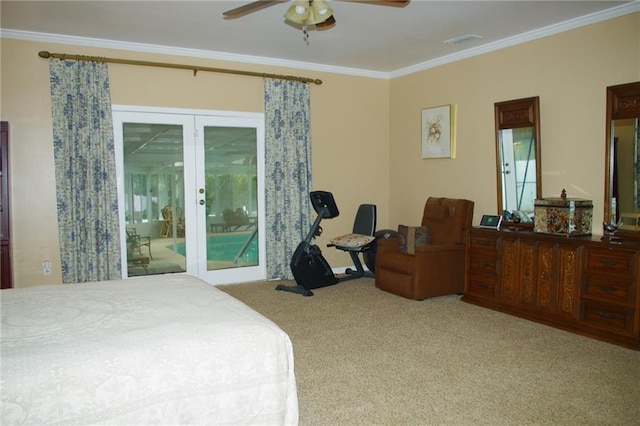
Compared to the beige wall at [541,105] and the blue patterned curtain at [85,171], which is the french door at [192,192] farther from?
the beige wall at [541,105]

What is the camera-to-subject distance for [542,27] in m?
4.38

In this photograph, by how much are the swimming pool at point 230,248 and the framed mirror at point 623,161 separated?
3.78m

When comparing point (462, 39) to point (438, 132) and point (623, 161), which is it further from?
point (623, 161)

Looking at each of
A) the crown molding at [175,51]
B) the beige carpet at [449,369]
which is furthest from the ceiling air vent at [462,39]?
the beige carpet at [449,369]

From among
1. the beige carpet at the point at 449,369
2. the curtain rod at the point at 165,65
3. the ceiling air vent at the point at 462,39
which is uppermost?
the ceiling air vent at the point at 462,39

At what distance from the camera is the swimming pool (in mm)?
5496

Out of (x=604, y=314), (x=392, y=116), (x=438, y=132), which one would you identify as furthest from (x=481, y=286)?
(x=392, y=116)

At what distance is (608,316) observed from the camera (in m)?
3.50

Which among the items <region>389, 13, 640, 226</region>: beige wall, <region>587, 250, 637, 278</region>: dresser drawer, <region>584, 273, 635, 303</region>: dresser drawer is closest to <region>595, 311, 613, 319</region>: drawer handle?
<region>584, 273, 635, 303</region>: dresser drawer

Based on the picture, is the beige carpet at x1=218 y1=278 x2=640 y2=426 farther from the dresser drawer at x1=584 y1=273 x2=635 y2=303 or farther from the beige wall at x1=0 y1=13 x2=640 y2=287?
the beige wall at x1=0 y1=13 x2=640 y2=287

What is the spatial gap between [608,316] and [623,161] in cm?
129

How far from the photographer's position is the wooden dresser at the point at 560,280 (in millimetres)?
3404

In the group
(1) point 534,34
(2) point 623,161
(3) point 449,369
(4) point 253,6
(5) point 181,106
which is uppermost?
(1) point 534,34

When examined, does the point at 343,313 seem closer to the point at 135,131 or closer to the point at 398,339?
the point at 398,339
